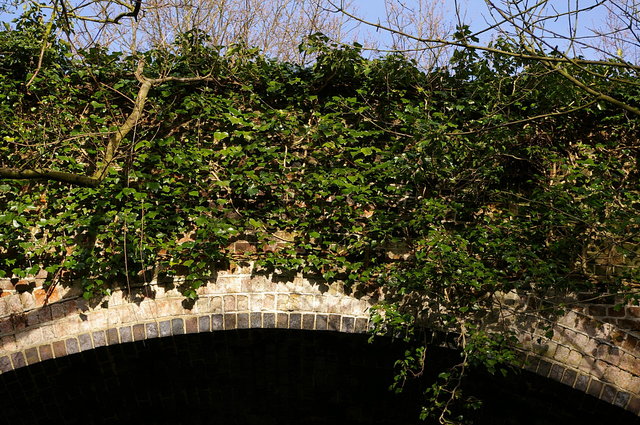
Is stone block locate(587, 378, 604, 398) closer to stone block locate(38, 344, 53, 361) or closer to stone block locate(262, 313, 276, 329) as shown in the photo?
stone block locate(262, 313, 276, 329)

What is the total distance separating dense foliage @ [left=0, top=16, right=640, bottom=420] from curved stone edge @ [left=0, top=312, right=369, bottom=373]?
0.99 feet

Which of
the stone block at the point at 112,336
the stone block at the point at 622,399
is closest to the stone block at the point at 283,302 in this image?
the stone block at the point at 112,336

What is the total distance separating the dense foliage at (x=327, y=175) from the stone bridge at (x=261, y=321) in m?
0.15

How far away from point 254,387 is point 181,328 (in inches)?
55.0

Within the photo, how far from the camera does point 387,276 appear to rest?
5199 mm

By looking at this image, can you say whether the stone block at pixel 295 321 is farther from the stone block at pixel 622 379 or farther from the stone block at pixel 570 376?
the stone block at pixel 622 379

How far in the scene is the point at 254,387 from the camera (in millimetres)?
6121

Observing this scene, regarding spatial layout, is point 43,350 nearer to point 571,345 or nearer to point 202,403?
point 202,403

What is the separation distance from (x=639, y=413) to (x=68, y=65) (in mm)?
5674

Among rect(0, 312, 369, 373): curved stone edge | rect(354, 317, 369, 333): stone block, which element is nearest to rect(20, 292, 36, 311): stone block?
A: rect(0, 312, 369, 373): curved stone edge

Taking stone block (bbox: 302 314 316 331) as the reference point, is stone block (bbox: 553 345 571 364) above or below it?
below

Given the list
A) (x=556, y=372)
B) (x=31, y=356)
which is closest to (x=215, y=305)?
(x=31, y=356)

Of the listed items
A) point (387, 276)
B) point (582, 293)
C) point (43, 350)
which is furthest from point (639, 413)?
point (43, 350)

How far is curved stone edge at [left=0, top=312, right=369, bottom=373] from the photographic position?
488cm
